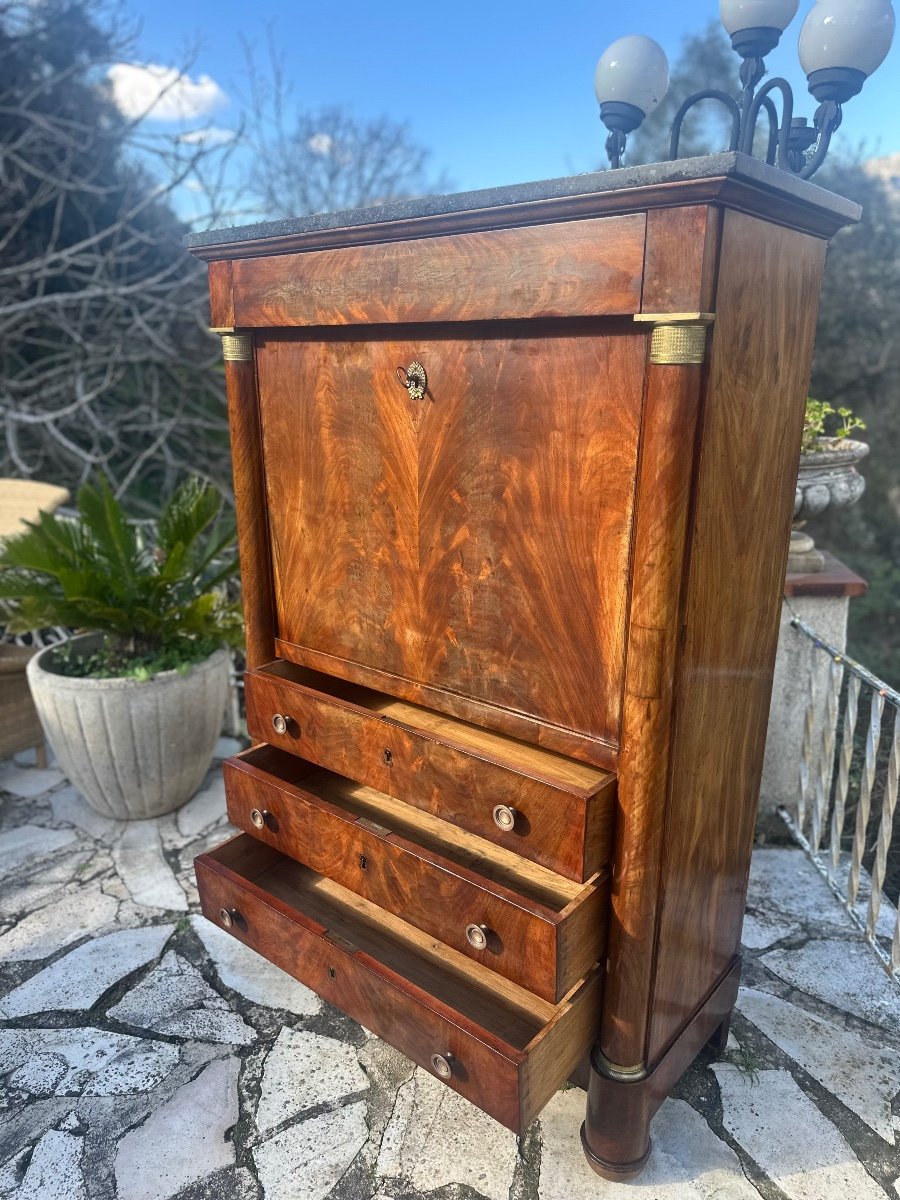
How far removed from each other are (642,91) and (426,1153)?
2310 mm

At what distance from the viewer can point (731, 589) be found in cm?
141

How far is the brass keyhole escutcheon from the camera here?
1436 millimetres

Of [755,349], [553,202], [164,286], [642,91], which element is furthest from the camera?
[164,286]

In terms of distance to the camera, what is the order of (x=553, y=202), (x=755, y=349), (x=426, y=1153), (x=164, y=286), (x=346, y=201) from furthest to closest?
1. (x=346, y=201)
2. (x=164, y=286)
3. (x=426, y=1153)
4. (x=755, y=349)
5. (x=553, y=202)

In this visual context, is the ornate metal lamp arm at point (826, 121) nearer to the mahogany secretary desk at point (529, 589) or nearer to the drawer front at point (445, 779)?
the mahogany secretary desk at point (529, 589)

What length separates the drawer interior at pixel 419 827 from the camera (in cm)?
156

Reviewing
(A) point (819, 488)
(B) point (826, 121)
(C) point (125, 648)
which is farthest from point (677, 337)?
(C) point (125, 648)

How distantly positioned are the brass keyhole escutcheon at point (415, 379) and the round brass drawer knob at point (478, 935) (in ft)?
3.13

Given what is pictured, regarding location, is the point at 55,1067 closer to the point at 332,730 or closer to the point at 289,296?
the point at 332,730

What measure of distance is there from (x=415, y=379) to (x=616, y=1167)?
5.10ft

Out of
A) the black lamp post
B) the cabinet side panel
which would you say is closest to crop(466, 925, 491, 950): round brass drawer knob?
the cabinet side panel

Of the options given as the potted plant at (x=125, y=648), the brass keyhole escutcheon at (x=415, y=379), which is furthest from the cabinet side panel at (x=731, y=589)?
the potted plant at (x=125, y=648)

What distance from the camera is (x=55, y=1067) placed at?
1.83 m

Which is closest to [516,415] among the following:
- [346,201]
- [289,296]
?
[289,296]
